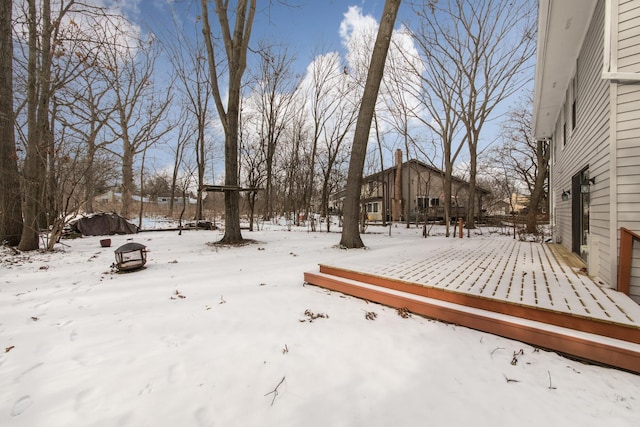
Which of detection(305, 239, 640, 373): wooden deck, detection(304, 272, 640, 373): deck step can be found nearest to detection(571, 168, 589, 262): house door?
detection(305, 239, 640, 373): wooden deck

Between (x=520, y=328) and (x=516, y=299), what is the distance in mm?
351

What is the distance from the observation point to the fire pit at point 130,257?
522 cm

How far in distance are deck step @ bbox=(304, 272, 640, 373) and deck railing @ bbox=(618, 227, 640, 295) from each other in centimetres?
165

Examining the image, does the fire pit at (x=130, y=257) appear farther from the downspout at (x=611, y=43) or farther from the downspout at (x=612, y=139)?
the downspout at (x=611, y=43)

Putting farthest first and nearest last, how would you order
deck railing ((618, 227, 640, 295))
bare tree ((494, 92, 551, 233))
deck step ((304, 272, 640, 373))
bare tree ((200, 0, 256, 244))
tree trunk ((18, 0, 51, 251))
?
bare tree ((494, 92, 551, 233)) → bare tree ((200, 0, 256, 244)) → tree trunk ((18, 0, 51, 251)) → deck railing ((618, 227, 640, 295)) → deck step ((304, 272, 640, 373))

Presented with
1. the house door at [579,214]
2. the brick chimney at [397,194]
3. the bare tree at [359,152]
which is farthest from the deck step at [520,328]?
the brick chimney at [397,194]

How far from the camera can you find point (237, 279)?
468 cm

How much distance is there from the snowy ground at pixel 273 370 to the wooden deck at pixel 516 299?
0.44 feet

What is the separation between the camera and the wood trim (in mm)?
2203

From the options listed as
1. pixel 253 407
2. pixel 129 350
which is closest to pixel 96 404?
pixel 129 350

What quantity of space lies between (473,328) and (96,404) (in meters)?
3.11

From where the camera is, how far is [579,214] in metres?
5.96

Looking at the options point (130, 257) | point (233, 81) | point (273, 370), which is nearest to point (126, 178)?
point (233, 81)

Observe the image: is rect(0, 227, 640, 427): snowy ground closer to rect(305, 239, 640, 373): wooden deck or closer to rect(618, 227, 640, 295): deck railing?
rect(305, 239, 640, 373): wooden deck
